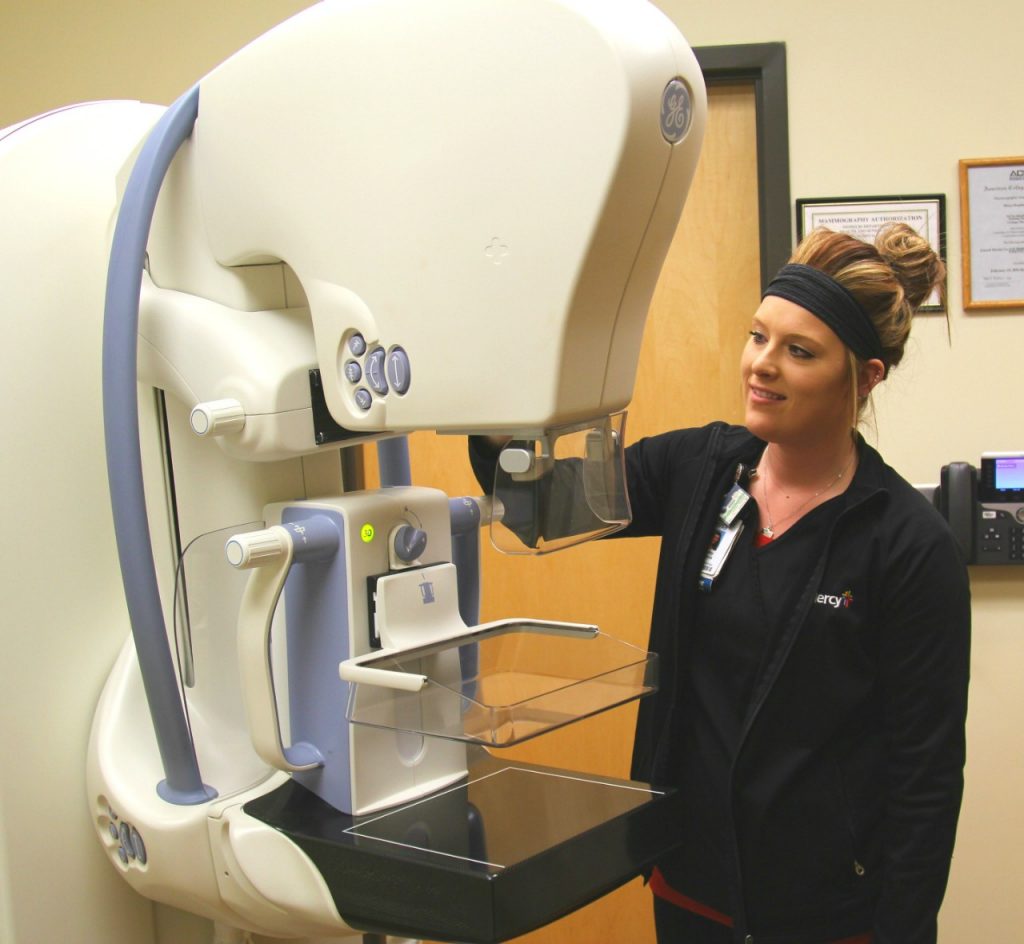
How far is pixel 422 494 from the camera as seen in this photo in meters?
1.05

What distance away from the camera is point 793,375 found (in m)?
1.40

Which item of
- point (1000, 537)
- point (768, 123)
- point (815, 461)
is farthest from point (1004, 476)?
point (815, 461)

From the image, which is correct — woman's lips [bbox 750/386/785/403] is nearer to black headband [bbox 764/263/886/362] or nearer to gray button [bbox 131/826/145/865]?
black headband [bbox 764/263/886/362]

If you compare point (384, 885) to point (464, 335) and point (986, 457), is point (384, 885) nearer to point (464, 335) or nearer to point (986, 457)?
point (464, 335)

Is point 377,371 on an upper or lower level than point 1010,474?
upper

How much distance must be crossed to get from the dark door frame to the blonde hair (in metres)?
0.92

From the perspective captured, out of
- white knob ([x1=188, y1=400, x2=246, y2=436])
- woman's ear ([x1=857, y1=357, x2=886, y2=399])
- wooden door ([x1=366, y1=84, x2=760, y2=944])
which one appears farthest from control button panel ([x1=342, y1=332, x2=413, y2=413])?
wooden door ([x1=366, y1=84, x2=760, y2=944])

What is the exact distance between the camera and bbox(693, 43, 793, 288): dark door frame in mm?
2365

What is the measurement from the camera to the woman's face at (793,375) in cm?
141

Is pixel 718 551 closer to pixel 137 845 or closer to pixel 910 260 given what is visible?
pixel 910 260

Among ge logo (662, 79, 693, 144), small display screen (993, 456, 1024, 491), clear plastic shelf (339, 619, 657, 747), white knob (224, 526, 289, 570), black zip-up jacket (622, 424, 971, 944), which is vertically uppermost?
ge logo (662, 79, 693, 144)

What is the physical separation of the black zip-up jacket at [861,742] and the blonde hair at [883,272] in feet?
0.57

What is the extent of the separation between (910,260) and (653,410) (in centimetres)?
115

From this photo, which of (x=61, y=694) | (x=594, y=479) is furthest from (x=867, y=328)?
(x=61, y=694)
